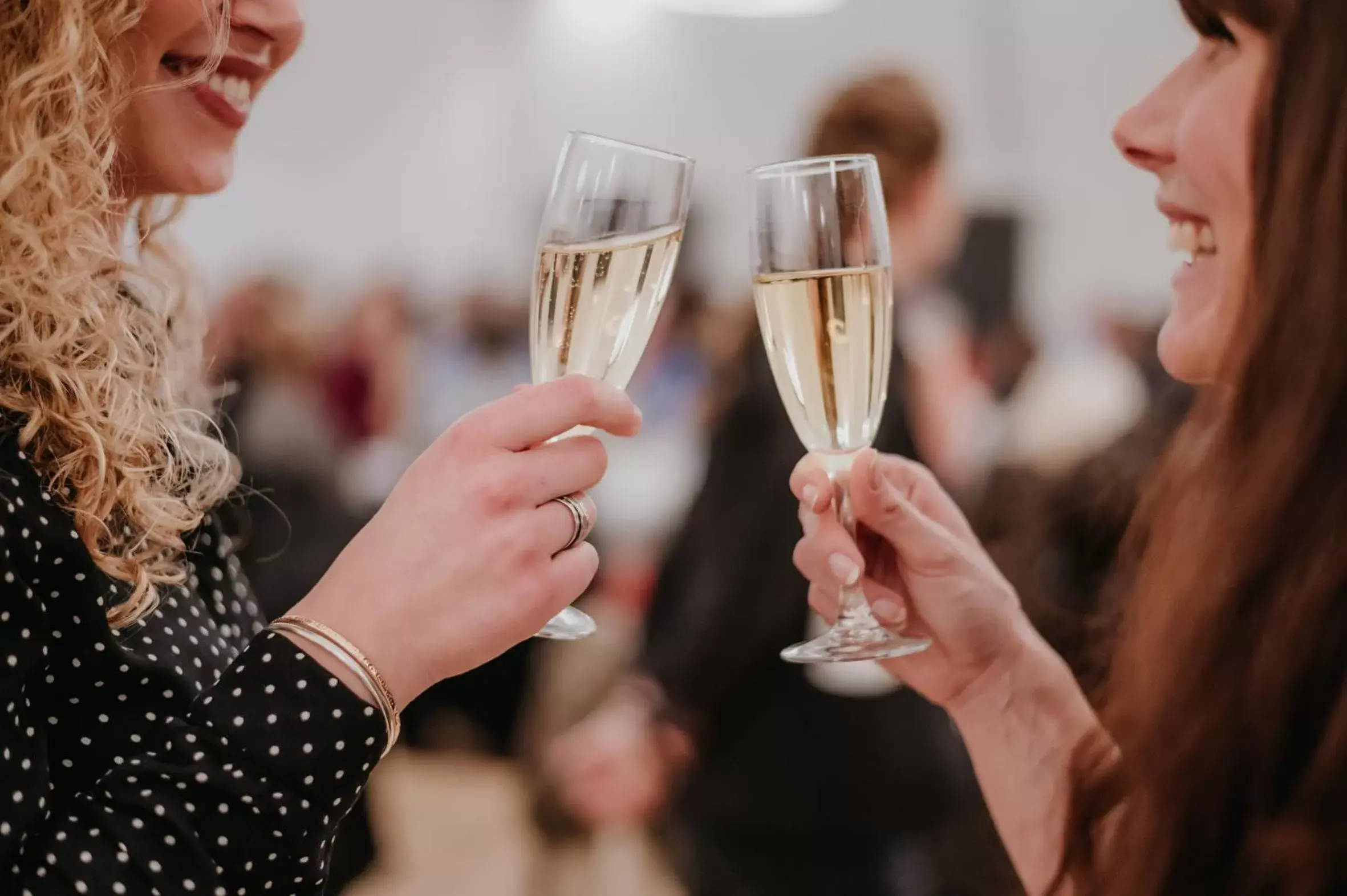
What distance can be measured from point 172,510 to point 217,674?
0.14 meters

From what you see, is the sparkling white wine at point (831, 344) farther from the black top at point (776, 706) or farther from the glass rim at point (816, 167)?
the black top at point (776, 706)

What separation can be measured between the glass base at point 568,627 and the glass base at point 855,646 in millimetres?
174

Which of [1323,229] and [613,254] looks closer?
[1323,229]

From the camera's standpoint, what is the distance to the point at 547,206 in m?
1.05

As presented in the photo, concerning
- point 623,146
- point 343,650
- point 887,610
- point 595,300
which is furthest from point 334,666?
point 887,610

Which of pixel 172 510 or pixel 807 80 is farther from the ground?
pixel 807 80

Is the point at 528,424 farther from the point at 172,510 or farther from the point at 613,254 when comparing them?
the point at 172,510

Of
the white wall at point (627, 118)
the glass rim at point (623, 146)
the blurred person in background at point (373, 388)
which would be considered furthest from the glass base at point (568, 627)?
A: the white wall at point (627, 118)

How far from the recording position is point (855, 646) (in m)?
1.16

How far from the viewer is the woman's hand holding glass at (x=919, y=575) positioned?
120 centimetres

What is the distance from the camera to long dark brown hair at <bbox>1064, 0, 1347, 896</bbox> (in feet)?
2.91

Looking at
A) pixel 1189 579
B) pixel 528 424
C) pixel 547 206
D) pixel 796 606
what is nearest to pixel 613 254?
pixel 547 206

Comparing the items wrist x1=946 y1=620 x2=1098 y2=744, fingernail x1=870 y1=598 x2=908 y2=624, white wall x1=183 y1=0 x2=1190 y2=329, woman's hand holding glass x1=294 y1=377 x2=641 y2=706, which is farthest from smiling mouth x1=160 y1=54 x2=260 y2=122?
white wall x1=183 y1=0 x2=1190 y2=329

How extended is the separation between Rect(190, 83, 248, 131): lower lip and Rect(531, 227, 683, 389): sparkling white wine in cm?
33
